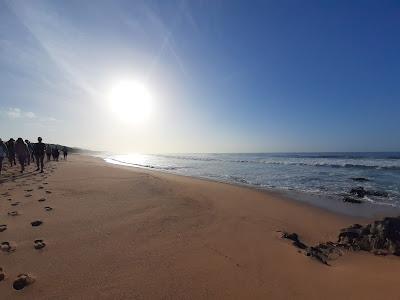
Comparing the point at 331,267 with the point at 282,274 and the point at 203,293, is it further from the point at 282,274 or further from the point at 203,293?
the point at 203,293

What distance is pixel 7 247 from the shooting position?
4305 mm

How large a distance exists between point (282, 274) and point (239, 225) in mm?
2765

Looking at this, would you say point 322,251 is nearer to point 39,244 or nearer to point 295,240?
point 295,240

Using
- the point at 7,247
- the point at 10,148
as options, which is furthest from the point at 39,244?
the point at 10,148

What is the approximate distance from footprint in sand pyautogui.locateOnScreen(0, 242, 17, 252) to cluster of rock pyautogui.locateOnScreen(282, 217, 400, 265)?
199 inches

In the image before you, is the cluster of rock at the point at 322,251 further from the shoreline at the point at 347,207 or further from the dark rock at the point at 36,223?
the dark rock at the point at 36,223

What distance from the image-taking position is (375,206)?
37.4ft

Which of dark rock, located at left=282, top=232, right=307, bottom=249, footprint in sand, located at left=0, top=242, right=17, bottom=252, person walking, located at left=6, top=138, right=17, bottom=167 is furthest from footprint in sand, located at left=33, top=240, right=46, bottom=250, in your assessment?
person walking, located at left=6, top=138, right=17, bottom=167

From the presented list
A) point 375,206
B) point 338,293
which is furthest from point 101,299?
point 375,206

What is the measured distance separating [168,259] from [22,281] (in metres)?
1.95

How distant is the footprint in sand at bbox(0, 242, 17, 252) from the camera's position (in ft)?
13.9

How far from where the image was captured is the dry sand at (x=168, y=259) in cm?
349

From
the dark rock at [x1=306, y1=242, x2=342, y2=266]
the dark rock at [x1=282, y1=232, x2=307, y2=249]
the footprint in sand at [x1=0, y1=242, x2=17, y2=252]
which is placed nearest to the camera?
the footprint in sand at [x1=0, y1=242, x2=17, y2=252]

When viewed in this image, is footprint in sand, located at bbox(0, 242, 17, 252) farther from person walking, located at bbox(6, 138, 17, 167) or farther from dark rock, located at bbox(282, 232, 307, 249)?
person walking, located at bbox(6, 138, 17, 167)
